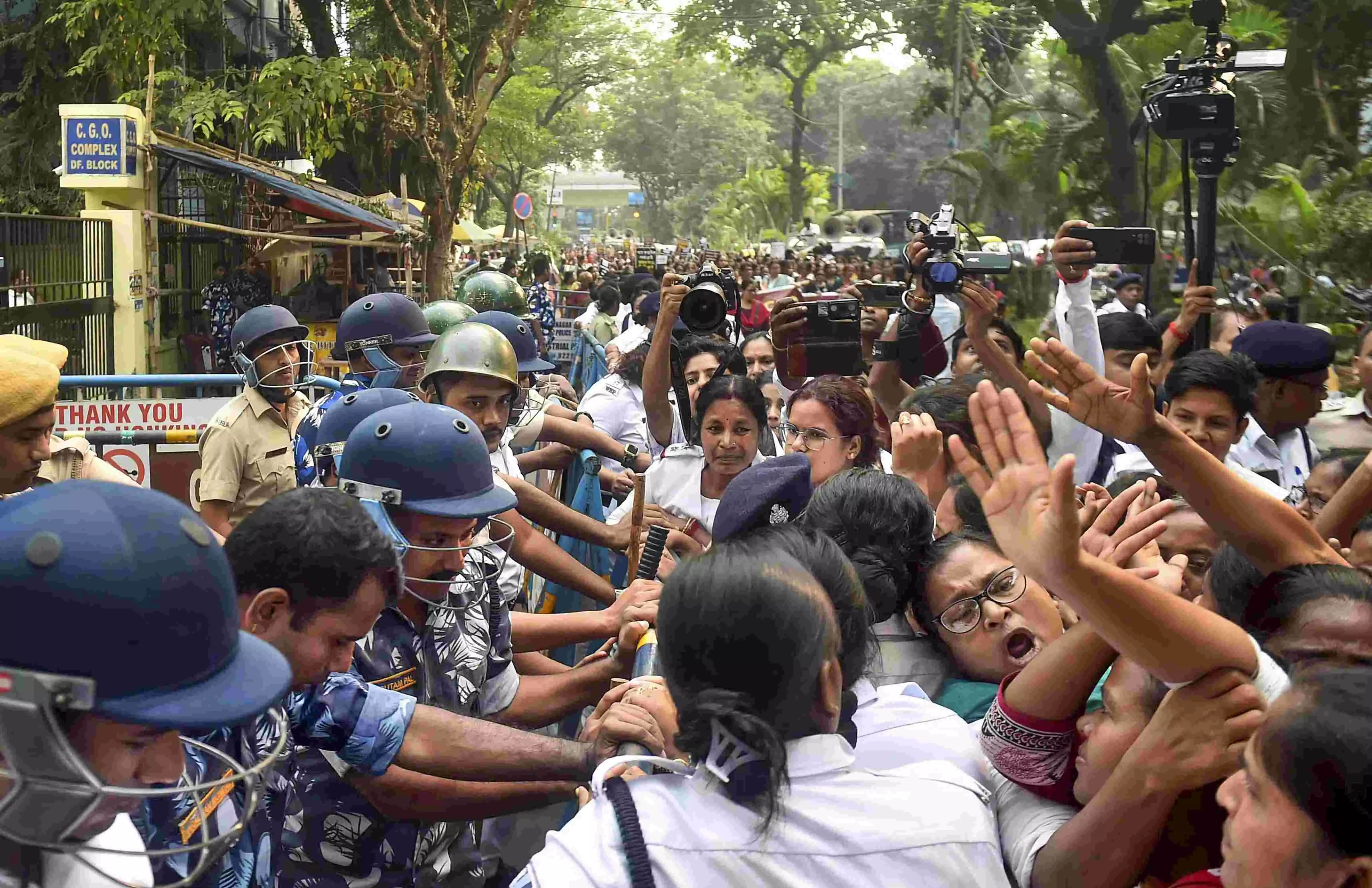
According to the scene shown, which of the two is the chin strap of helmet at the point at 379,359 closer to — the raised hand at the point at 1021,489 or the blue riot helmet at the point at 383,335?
the blue riot helmet at the point at 383,335

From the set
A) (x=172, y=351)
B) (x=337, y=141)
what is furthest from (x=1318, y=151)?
(x=172, y=351)

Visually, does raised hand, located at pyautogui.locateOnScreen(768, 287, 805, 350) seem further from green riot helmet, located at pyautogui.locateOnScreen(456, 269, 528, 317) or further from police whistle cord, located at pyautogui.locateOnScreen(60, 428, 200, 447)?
green riot helmet, located at pyautogui.locateOnScreen(456, 269, 528, 317)

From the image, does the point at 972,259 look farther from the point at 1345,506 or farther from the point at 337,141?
the point at 337,141

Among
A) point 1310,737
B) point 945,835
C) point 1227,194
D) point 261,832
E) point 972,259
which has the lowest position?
point 261,832

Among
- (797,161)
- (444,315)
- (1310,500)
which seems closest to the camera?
(1310,500)

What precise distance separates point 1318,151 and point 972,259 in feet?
42.5

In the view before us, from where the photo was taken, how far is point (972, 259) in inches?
205

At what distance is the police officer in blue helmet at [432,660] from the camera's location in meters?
2.77

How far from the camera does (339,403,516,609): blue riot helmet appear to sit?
301 centimetres

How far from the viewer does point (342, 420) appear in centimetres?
409

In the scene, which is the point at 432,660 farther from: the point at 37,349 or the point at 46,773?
the point at 37,349

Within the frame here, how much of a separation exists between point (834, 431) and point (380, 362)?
220 centimetres

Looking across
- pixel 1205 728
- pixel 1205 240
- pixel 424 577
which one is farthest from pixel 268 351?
pixel 1205 728

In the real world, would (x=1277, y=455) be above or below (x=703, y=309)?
below
